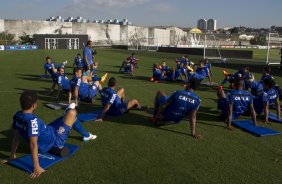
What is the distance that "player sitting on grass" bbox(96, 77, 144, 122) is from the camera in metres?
8.62

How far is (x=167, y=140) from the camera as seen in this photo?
7199 mm

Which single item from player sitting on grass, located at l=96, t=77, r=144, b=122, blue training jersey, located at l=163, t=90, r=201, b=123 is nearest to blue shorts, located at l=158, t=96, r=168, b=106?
blue training jersey, located at l=163, t=90, r=201, b=123

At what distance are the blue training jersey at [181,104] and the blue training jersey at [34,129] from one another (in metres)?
3.04

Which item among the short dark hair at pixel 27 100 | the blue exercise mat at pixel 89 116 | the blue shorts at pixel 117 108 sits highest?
the short dark hair at pixel 27 100

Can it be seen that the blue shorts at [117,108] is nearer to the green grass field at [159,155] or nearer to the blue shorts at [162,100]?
the green grass field at [159,155]

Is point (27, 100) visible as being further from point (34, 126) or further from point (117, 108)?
point (117, 108)

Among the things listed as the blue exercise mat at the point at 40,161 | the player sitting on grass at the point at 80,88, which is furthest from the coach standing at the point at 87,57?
the blue exercise mat at the point at 40,161

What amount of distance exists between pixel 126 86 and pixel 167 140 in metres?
8.58

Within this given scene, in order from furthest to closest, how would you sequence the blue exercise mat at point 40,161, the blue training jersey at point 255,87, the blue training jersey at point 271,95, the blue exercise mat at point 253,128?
1. the blue training jersey at point 255,87
2. the blue training jersey at point 271,95
3. the blue exercise mat at point 253,128
4. the blue exercise mat at point 40,161

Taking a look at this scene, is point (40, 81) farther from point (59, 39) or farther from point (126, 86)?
point (59, 39)

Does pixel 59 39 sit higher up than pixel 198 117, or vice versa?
pixel 59 39

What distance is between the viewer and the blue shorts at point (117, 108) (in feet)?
29.4

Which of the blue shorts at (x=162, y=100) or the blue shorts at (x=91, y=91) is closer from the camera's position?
the blue shorts at (x=162, y=100)

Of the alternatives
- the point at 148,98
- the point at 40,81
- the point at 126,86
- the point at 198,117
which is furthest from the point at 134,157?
the point at 40,81
